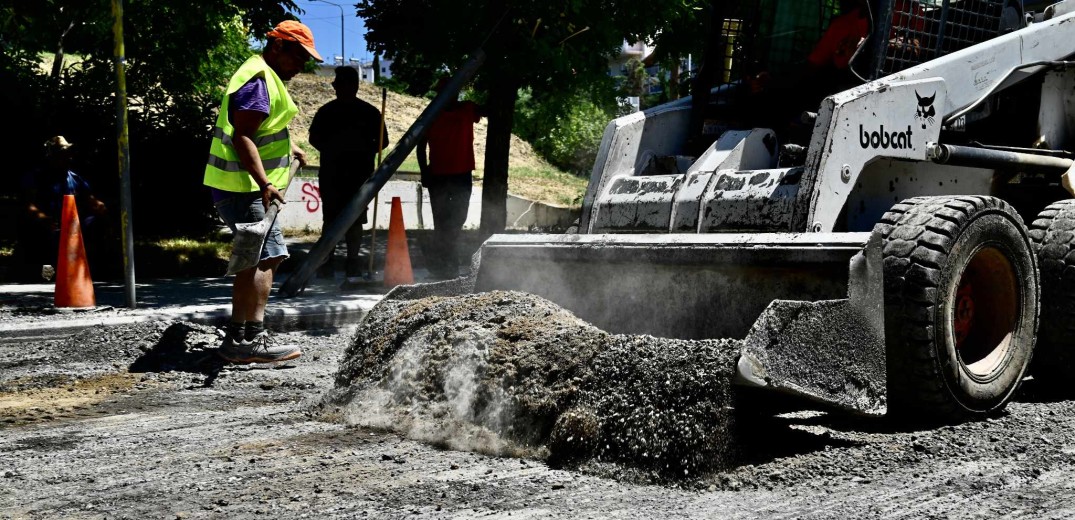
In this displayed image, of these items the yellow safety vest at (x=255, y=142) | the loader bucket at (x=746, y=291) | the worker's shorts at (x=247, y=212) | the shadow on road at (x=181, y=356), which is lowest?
the shadow on road at (x=181, y=356)

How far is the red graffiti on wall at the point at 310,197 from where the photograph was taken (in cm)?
1612

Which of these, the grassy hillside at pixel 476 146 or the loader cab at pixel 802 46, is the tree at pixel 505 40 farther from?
the grassy hillside at pixel 476 146

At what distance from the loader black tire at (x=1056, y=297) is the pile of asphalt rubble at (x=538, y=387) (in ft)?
7.24

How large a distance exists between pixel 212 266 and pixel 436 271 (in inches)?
99.2

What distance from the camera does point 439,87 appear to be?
10336 mm

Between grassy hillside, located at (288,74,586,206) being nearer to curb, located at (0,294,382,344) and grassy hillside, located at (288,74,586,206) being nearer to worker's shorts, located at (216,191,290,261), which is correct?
curb, located at (0,294,382,344)

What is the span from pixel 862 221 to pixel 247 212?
3450 mm

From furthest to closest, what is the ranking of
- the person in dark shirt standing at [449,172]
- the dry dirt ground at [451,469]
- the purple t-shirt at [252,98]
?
the person in dark shirt standing at [449,172] < the purple t-shirt at [252,98] < the dry dirt ground at [451,469]

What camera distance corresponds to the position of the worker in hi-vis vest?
19.9 feet

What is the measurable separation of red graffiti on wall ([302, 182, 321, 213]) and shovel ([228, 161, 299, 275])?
1006 centimetres

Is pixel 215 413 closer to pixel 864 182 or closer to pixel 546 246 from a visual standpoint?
pixel 546 246

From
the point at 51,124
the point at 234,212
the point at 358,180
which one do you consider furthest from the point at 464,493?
the point at 51,124

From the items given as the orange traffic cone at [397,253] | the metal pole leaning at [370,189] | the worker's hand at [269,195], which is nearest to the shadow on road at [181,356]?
the worker's hand at [269,195]

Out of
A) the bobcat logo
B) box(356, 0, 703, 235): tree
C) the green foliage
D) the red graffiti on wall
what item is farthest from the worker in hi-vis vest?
the green foliage
